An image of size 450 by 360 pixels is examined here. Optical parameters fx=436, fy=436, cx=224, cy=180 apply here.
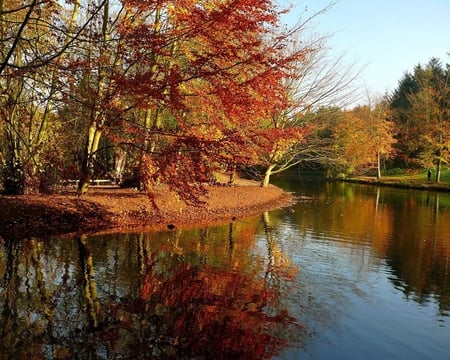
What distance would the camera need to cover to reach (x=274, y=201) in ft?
92.1

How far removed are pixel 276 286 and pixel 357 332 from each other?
2.46 metres

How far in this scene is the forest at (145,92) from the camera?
1091 centimetres

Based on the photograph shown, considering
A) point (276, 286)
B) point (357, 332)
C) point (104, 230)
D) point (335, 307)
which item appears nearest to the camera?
point (357, 332)

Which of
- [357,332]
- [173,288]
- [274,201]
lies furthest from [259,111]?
[274,201]

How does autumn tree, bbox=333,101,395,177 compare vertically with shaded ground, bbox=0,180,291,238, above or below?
above

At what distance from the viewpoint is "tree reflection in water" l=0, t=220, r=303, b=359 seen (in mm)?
6117

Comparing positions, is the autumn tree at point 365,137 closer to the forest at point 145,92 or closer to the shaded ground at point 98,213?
the forest at point 145,92

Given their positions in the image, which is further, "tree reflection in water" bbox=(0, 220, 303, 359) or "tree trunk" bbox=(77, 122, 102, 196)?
"tree trunk" bbox=(77, 122, 102, 196)

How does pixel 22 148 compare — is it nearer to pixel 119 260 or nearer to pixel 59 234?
pixel 59 234

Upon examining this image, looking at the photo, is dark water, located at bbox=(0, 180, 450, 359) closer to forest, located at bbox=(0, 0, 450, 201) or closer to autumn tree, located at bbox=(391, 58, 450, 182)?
forest, located at bbox=(0, 0, 450, 201)

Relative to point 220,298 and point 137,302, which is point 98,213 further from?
point 220,298

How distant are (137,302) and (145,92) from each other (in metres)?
5.10

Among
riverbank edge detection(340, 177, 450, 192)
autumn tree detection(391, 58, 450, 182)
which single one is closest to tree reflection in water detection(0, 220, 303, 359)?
riverbank edge detection(340, 177, 450, 192)

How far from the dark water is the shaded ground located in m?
1.21
